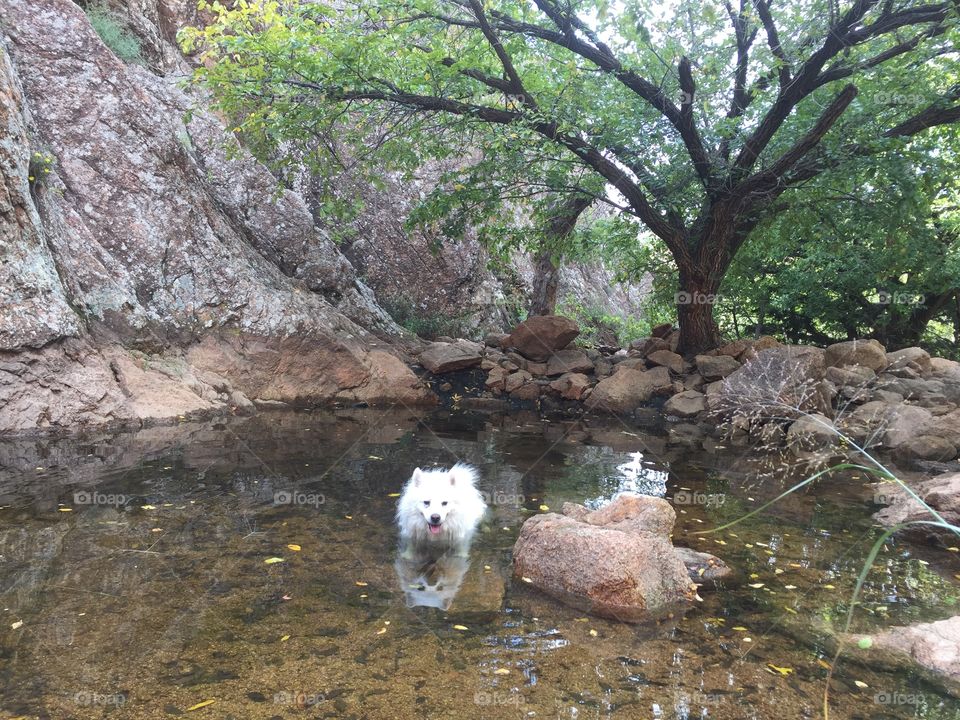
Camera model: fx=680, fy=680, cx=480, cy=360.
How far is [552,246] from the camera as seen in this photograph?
16859 millimetres

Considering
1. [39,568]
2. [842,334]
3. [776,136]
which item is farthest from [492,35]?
[842,334]

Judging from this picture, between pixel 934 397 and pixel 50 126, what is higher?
pixel 50 126

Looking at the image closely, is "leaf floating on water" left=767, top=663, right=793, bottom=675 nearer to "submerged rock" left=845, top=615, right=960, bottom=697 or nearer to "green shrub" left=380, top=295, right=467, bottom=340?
"submerged rock" left=845, top=615, right=960, bottom=697

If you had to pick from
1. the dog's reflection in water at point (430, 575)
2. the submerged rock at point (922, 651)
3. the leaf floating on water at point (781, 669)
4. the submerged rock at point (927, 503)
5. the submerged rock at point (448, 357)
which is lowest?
the dog's reflection in water at point (430, 575)

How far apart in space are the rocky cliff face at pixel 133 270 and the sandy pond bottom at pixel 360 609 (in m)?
2.45

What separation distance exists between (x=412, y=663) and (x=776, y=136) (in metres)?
13.0

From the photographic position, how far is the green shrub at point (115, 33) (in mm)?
16438

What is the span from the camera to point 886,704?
3.89 metres

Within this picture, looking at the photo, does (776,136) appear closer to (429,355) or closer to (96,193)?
(429,355)

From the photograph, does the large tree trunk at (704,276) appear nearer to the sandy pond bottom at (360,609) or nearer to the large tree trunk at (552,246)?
the large tree trunk at (552,246)

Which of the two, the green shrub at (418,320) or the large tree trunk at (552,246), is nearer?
the large tree trunk at (552,246)

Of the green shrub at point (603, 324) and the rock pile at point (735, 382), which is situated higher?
the green shrub at point (603, 324)

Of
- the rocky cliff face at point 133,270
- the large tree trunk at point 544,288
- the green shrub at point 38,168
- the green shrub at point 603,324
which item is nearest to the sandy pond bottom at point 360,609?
the rocky cliff face at point 133,270

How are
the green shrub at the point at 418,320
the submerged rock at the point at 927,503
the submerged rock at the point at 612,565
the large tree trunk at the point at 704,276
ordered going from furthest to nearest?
the green shrub at the point at 418,320 < the large tree trunk at the point at 704,276 < the submerged rock at the point at 927,503 < the submerged rock at the point at 612,565
